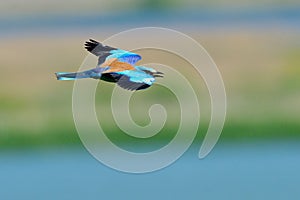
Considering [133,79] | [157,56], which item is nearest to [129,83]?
[133,79]

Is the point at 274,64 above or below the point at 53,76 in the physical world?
above

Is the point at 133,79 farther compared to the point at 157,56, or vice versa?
the point at 157,56

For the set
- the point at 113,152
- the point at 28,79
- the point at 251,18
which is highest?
the point at 251,18

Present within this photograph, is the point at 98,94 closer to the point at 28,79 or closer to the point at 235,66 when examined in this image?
the point at 28,79

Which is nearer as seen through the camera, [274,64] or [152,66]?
[152,66]

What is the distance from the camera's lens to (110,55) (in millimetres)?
1130

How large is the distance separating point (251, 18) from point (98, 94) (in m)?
0.40

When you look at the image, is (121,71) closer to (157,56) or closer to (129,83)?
(129,83)

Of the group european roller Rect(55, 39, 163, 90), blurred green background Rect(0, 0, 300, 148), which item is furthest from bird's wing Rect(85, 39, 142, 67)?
blurred green background Rect(0, 0, 300, 148)

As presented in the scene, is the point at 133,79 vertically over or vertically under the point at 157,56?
under

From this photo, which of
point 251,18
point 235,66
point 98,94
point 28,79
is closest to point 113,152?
point 98,94

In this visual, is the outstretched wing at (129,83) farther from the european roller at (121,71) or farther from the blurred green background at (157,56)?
the blurred green background at (157,56)

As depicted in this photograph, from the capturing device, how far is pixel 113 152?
1.35 metres

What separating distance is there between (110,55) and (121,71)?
53mm
